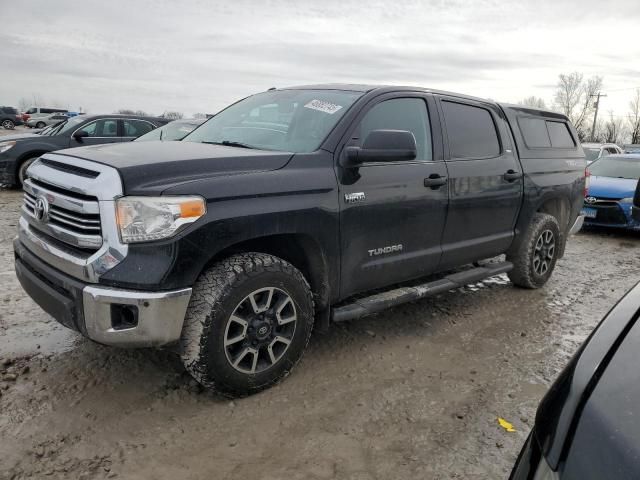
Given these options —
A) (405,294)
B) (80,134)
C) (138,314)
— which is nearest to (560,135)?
(405,294)

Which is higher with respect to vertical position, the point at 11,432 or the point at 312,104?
the point at 312,104

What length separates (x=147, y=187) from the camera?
262cm

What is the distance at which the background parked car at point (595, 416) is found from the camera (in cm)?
109

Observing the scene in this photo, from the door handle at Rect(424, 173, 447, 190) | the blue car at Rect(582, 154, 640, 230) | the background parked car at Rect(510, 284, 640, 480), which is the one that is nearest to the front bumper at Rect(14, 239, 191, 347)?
the background parked car at Rect(510, 284, 640, 480)

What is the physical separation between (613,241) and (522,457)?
8.47 metres

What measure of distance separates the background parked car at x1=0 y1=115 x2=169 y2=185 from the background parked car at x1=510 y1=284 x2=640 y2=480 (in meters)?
10.4

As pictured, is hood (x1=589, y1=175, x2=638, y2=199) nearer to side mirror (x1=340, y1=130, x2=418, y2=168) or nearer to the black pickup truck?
the black pickup truck

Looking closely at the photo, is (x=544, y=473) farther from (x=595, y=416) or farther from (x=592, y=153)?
(x=592, y=153)

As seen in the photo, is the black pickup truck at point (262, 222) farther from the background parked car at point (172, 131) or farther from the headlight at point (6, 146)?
the headlight at point (6, 146)

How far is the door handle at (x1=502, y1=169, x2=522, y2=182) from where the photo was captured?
4.58 meters

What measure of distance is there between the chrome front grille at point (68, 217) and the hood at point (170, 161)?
23 cm

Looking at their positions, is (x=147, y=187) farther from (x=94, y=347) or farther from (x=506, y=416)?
(x=506, y=416)

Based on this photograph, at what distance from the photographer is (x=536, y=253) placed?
5.27 metres

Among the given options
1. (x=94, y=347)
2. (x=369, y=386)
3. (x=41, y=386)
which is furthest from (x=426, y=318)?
(x=41, y=386)
